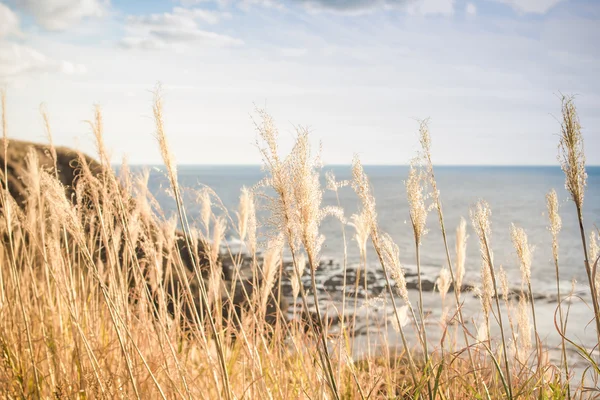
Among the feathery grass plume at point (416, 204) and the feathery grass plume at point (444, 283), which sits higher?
the feathery grass plume at point (416, 204)

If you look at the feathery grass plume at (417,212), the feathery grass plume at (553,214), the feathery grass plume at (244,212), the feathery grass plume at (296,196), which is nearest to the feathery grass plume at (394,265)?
the feathery grass plume at (417,212)

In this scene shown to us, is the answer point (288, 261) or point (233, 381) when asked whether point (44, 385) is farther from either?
point (288, 261)

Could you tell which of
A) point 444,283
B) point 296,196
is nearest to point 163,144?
point 296,196

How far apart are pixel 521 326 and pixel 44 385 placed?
8.36 feet

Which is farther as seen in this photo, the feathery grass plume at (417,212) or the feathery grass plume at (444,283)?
the feathery grass plume at (444,283)

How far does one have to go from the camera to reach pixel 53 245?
269cm

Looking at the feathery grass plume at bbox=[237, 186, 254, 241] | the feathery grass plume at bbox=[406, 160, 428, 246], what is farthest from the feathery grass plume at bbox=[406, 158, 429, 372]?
the feathery grass plume at bbox=[237, 186, 254, 241]

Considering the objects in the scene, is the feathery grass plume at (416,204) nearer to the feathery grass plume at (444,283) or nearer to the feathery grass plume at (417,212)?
the feathery grass plume at (417,212)

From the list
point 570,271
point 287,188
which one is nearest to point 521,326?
point 287,188

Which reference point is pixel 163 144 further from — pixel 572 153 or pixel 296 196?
pixel 572 153

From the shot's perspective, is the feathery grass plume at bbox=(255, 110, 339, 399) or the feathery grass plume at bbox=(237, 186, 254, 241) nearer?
the feathery grass plume at bbox=(255, 110, 339, 399)

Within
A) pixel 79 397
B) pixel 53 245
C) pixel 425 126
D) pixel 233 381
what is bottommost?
pixel 233 381

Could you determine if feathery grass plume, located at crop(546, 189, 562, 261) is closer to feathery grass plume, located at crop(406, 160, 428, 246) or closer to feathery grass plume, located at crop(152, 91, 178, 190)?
feathery grass plume, located at crop(406, 160, 428, 246)

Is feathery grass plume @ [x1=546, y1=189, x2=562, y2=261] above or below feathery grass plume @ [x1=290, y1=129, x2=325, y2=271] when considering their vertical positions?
below
